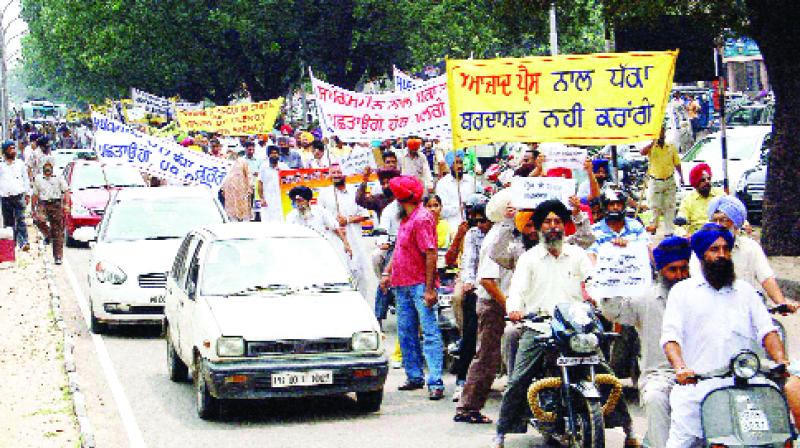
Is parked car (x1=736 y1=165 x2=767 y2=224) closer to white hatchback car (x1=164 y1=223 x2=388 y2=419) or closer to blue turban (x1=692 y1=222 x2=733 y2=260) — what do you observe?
white hatchback car (x1=164 y1=223 x2=388 y2=419)

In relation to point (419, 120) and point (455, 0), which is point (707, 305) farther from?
point (455, 0)

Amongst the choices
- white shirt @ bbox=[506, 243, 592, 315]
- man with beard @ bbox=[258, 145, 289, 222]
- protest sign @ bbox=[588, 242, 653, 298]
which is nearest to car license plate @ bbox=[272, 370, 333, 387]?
white shirt @ bbox=[506, 243, 592, 315]

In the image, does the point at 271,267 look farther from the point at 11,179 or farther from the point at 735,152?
the point at 735,152

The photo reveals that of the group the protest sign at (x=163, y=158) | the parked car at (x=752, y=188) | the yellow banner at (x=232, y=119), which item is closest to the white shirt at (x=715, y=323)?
the protest sign at (x=163, y=158)

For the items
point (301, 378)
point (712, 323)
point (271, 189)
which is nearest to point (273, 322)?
point (301, 378)

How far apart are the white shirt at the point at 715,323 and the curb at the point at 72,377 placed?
4787 mm

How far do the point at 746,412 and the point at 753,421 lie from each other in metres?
0.05

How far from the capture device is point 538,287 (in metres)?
9.66

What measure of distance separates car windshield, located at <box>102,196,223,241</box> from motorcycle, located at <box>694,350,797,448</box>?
11391 millimetres

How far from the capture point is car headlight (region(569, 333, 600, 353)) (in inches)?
345

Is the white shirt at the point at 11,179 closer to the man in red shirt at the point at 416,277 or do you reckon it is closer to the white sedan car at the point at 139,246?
the white sedan car at the point at 139,246

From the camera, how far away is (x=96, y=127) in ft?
78.5

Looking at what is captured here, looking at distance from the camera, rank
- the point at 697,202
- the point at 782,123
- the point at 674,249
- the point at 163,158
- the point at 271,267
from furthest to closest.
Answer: the point at 163,158
the point at 782,123
the point at 697,202
the point at 271,267
the point at 674,249

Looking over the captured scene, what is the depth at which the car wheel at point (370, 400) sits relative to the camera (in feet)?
38.4
